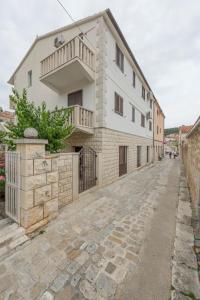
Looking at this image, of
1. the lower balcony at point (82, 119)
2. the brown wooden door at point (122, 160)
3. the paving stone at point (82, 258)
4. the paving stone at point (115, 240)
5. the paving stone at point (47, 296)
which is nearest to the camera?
the paving stone at point (47, 296)

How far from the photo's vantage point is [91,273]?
2.44 m

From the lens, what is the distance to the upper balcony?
665cm

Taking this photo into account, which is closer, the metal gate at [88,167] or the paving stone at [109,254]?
the paving stone at [109,254]

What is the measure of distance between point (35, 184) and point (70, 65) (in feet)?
19.6

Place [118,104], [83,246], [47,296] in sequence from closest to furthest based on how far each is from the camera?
[47,296]
[83,246]
[118,104]

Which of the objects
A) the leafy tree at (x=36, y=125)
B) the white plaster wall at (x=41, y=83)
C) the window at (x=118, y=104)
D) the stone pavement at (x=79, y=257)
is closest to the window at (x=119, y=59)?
the white plaster wall at (x=41, y=83)

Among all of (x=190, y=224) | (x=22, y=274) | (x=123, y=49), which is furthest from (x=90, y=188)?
(x=123, y=49)

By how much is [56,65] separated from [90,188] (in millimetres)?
6433

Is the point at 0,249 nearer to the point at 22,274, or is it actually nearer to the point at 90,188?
the point at 22,274

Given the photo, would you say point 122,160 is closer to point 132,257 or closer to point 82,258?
point 132,257

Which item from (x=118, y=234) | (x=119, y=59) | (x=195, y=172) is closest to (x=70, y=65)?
(x=119, y=59)

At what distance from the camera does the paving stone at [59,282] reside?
2167mm

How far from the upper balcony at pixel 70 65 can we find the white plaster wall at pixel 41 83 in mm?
491

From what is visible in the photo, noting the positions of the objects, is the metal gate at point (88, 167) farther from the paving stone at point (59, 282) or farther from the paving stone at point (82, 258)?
the paving stone at point (59, 282)
